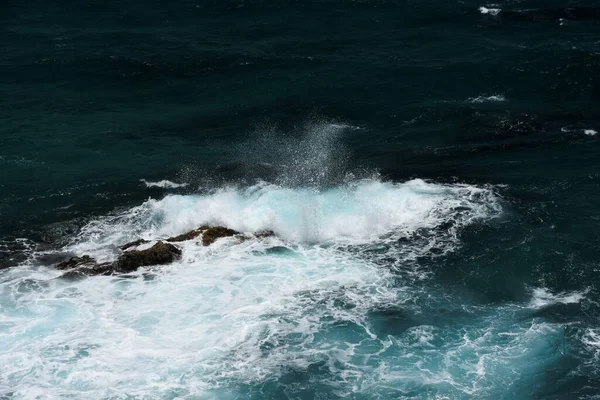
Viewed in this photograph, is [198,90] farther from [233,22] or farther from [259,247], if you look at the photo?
[259,247]

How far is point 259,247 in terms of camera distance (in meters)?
94.2

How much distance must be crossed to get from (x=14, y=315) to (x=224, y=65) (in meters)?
63.9

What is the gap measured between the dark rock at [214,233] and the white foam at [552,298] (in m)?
35.4

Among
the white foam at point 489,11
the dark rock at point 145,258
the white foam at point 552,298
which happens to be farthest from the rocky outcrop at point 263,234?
the white foam at point 489,11

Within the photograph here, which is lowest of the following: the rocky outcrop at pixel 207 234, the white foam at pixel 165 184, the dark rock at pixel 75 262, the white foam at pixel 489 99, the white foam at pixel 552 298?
the white foam at pixel 552 298

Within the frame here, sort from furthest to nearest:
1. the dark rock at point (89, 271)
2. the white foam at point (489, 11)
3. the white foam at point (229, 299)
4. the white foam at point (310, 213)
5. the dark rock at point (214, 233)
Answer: the white foam at point (489, 11), the white foam at point (310, 213), the dark rock at point (214, 233), the dark rock at point (89, 271), the white foam at point (229, 299)

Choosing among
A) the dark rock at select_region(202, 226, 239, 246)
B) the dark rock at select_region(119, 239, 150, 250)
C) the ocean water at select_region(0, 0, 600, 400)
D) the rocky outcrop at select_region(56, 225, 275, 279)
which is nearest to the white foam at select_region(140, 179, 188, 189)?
the ocean water at select_region(0, 0, 600, 400)

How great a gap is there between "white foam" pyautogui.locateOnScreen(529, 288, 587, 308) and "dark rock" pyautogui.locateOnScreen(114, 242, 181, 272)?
39.8 metres

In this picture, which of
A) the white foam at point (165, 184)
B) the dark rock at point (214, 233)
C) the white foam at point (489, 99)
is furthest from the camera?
the white foam at point (489, 99)

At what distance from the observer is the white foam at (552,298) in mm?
82688

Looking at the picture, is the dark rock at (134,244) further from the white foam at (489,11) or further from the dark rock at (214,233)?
the white foam at (489,11)

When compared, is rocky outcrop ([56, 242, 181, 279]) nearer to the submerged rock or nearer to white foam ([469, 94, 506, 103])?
the submerged rock

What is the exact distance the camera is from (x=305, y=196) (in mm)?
103562

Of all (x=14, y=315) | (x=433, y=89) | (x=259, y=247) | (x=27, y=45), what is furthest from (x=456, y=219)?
(x=27, y=45)
